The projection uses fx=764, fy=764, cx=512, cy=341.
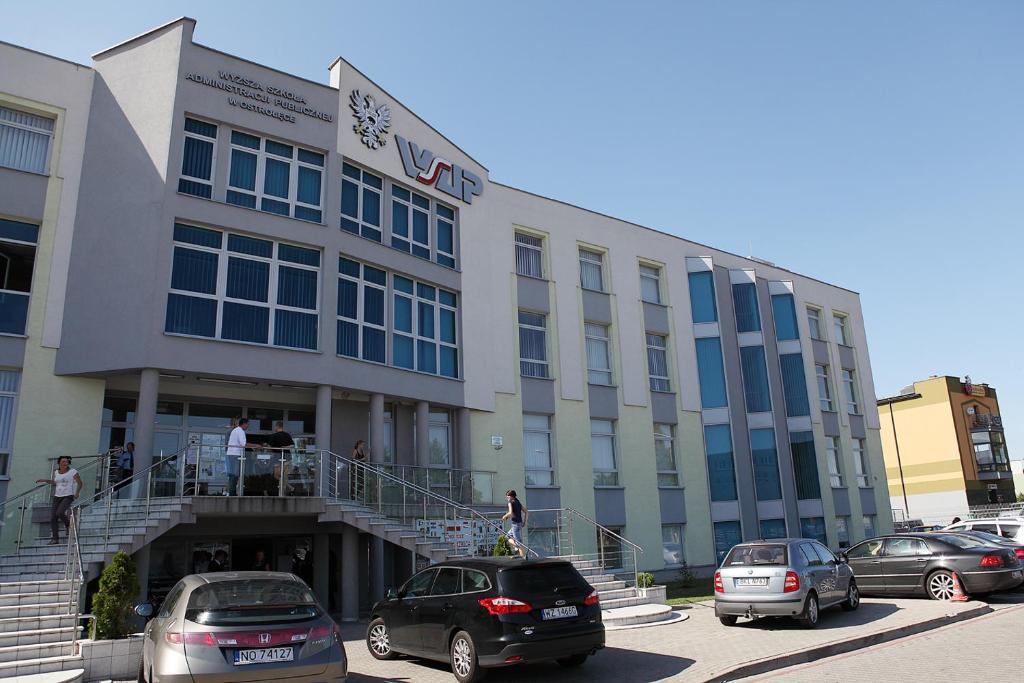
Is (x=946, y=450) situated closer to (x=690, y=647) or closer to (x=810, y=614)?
(x=810, y=614)

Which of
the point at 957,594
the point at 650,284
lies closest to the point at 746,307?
the point at 650,284

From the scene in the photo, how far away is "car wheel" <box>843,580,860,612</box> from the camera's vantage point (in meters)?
14.6

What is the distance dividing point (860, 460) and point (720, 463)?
10268 mm

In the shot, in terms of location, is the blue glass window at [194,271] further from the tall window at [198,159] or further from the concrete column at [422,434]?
the concrete column at [422,434]

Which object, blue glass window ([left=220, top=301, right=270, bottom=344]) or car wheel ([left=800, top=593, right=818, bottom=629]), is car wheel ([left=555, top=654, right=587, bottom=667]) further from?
blue glass window ([left=220, top=301, right=270, bottom=344])

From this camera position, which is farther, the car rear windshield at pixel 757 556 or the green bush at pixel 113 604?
the car rear windshield at pixel 757 556

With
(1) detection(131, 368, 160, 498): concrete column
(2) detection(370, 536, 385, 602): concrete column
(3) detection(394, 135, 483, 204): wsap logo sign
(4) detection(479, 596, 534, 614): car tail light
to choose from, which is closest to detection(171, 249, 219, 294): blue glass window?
(1) detection(131, 368, 160, 498): concrete column

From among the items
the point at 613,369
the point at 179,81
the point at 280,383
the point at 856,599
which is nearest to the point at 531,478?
the point at 613,369

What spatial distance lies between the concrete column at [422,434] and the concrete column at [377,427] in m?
1.34

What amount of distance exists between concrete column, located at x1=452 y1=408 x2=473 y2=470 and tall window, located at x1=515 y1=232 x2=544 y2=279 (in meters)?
5.79

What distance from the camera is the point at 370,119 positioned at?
2138 centimetres

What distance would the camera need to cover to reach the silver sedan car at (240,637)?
24.0 feet

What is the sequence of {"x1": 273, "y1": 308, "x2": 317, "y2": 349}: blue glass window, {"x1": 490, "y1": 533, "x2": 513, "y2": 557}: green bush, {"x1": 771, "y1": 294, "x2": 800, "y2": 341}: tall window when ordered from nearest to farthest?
{"x1": 490, "y1": 533, "x2": 513, "y2": 557}: green bush < {"x1": 273, "y1": 308, "x2": 317, "y2": 349}: blue glass window < {"x1": 771, "y1": 294, "x2": 800, "y2": 341}: tall window

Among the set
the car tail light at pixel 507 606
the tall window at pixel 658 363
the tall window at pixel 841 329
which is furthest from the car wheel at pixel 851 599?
the tall window at pixel 841 329
